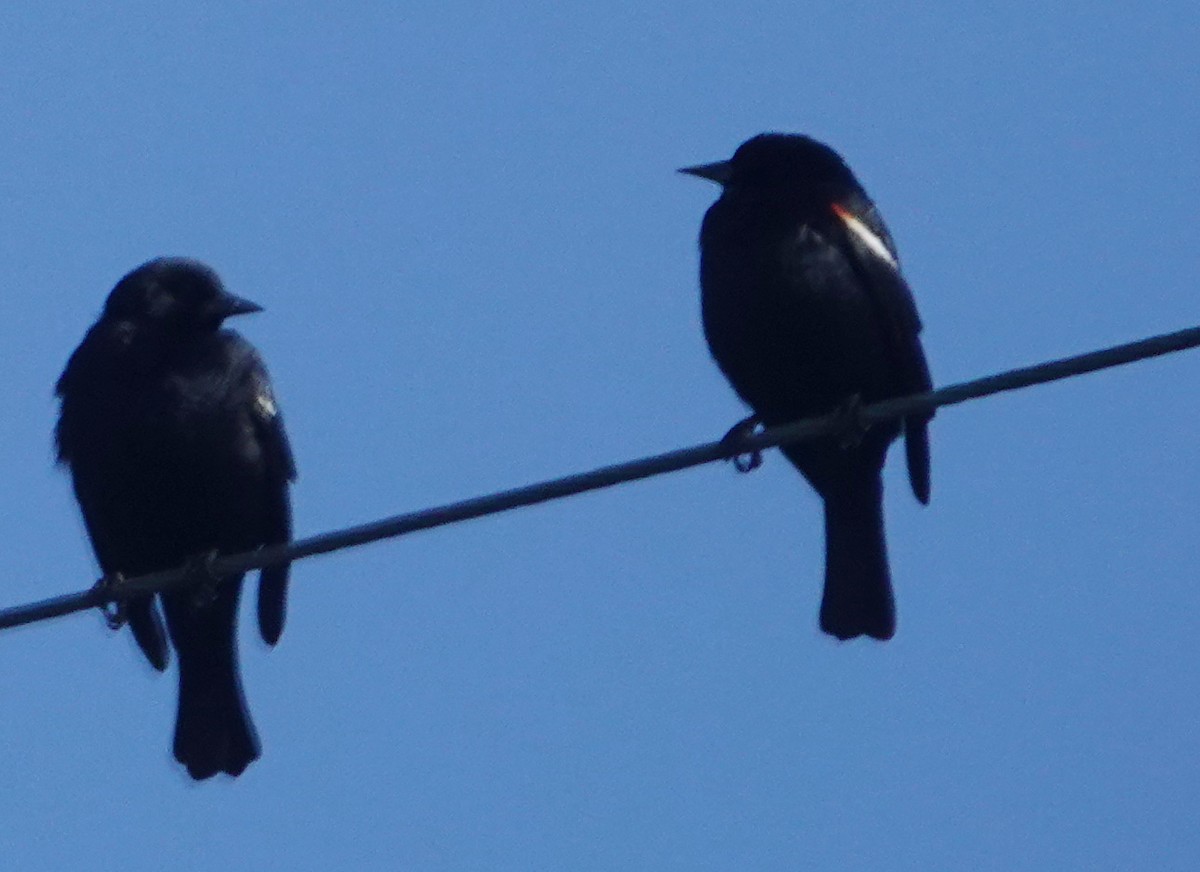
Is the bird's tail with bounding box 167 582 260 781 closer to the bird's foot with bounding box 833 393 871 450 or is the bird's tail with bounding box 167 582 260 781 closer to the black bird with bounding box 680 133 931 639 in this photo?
the black bird with bounding box 680 133 931 639

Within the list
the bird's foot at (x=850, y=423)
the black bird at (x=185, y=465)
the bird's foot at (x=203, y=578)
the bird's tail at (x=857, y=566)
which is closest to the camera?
the bird's foot at (x=850, y=423)

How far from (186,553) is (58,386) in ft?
2.01

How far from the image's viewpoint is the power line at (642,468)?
15.6 feet

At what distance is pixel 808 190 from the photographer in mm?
7484

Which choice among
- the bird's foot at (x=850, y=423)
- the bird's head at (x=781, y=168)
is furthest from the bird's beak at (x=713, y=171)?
the bird's foot at (x=850, y=423)

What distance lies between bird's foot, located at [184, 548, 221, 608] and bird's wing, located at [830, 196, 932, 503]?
6.35 feet

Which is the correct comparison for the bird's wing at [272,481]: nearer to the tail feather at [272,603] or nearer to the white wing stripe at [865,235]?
the tail feather at [272,603]

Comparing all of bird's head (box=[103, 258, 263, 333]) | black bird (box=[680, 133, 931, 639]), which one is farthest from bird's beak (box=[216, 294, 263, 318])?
black bird (box=[680, 133, 931, 639])

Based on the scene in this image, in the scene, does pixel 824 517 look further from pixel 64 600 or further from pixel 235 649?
pixel 64 600

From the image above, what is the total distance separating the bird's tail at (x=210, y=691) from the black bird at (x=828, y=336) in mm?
1643

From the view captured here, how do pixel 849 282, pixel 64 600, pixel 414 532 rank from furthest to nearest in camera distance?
pixel 849 282 → pixel 64 600 → pixel 414 532

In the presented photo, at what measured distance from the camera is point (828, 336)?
7137 mm

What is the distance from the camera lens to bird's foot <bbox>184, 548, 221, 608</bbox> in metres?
6.32

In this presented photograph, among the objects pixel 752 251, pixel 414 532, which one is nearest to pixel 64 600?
pixel 414 532
